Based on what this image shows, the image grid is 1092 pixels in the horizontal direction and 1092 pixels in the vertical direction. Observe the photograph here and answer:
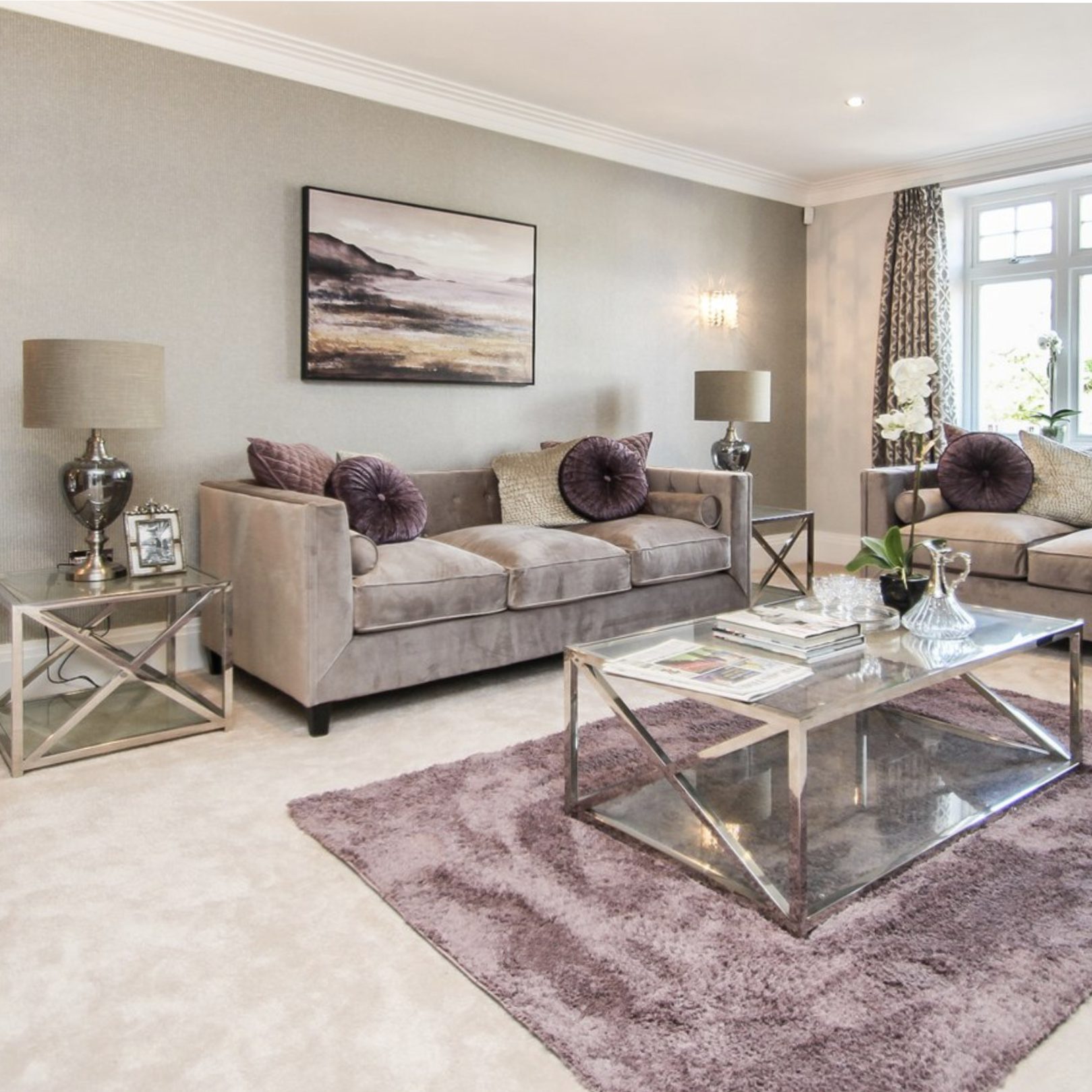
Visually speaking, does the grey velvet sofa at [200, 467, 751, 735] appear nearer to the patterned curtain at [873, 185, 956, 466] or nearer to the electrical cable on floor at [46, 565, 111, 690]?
the electrical cable on floor at [46, 565, 111, 690]

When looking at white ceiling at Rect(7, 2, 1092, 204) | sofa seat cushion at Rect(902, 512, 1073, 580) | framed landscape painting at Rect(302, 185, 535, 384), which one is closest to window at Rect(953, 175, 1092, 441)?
white ceiling at Rect(7, 2, 1092, 204)

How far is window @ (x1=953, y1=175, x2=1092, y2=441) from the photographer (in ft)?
17.6

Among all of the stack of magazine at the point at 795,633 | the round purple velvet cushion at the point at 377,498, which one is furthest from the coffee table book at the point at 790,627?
the round purple velvet cushion at the point at 377,498

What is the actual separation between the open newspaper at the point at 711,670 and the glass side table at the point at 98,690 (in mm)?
1427

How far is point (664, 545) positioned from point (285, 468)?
1492mm

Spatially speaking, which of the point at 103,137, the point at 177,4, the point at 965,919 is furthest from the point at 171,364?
the point at 965,919

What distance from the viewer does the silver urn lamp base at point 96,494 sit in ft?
10.1

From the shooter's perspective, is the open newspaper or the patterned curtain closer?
the open newspaper

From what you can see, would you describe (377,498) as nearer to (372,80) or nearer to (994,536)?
(372,80)

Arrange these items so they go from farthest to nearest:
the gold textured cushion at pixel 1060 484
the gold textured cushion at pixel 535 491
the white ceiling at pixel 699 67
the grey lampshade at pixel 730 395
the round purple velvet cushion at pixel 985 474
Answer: the grey lampshade at pixel 730 395 < the round purple velvet cushion at pixel 985 474 < the gold textured cushion at pixel 1060 484 < the gold textured cushion at pixel 535 491 < the white ceiling at pixel 699 67

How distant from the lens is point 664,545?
388 centimetres

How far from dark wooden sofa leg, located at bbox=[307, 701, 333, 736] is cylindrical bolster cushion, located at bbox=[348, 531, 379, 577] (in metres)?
0.42

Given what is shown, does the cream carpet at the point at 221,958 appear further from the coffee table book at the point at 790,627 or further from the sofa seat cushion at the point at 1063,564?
the sofa seat cushion at the point at 1063,564

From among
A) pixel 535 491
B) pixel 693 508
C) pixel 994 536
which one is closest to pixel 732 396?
pixel 693 508
